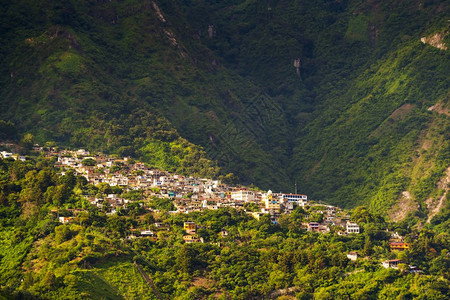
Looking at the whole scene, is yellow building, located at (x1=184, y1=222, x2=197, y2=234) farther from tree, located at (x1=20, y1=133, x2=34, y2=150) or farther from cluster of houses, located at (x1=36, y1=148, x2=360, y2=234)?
tree, located at (x1=20, y1=133, x2=34, y2=150)

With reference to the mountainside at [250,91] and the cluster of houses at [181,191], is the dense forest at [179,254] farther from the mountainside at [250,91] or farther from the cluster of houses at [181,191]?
the mountainside at [250,91]

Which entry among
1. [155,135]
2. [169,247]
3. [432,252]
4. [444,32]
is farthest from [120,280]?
[444,32]

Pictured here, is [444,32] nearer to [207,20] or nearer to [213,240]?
[207,20]

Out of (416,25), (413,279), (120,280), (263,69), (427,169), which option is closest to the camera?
(120,280)

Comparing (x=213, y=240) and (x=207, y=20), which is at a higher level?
(x=207, y=20)

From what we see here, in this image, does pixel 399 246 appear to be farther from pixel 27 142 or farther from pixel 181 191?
pixel 27 142

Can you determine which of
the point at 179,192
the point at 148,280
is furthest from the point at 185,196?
the point at 148,280

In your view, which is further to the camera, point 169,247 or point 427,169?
point 427,169
